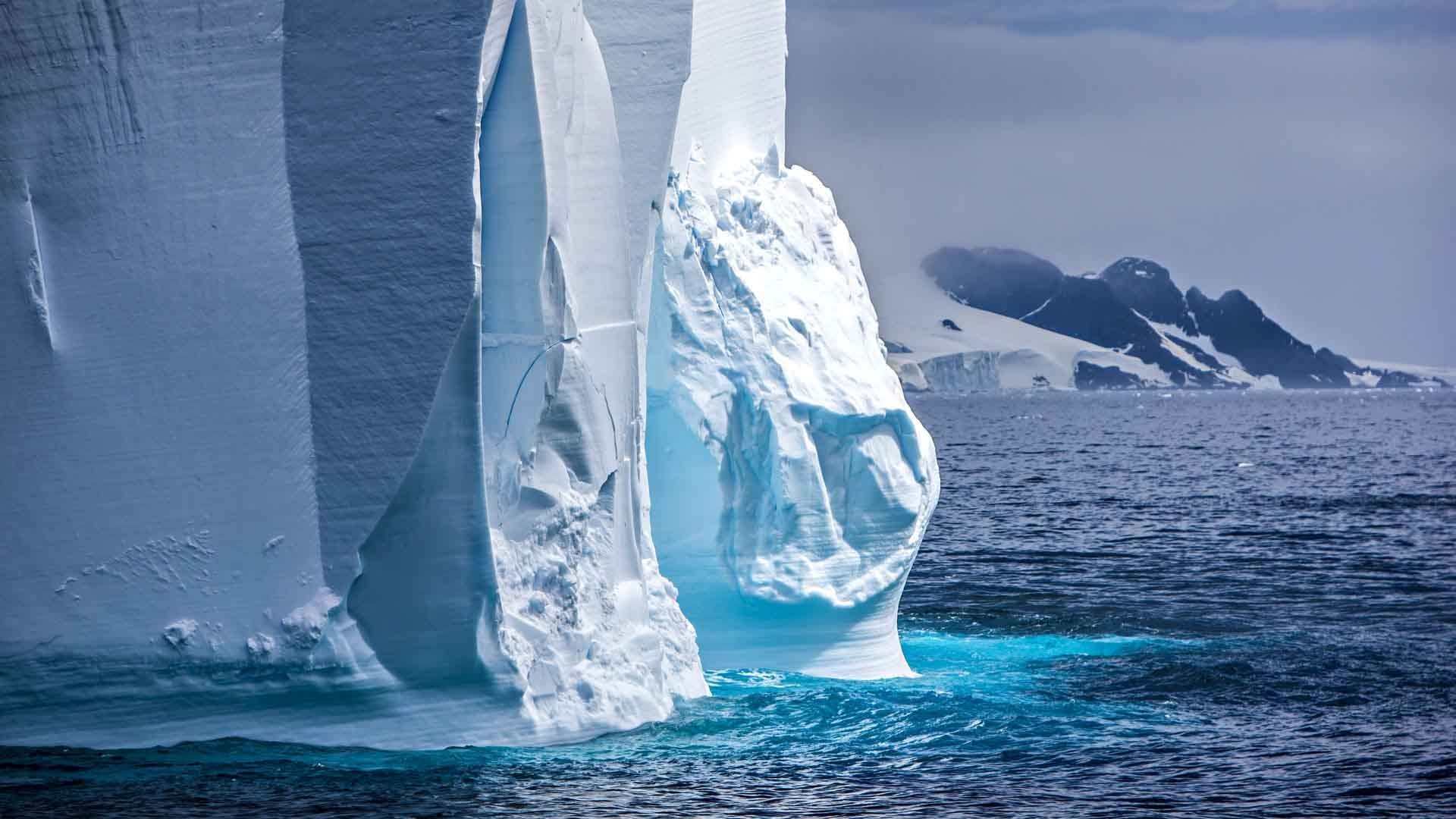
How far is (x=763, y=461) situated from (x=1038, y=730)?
3177 mm

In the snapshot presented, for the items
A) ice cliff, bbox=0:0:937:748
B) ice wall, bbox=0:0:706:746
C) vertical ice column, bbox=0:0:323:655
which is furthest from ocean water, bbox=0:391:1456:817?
vertical ice column, bbox=0:0:323:655

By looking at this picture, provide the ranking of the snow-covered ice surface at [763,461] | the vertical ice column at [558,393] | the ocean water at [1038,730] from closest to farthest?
the ocean water at [1038,730] < the vertical ice column at [558,393] < the snow-covered ice surface at [763,461]

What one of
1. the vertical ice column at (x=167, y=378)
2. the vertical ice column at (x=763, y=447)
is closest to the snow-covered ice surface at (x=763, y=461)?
the vertical ice column at (x=763, y=447)

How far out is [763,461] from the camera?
1398 cm

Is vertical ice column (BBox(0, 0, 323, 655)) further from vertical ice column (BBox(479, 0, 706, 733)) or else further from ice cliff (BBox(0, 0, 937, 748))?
vertical ice column (BBox(479, 0, 706, 733))

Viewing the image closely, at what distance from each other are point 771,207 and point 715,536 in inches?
112

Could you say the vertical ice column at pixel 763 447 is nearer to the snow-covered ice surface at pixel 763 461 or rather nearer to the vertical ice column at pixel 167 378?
the snow-covered ice surface at pixel 763 461

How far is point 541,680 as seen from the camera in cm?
1063

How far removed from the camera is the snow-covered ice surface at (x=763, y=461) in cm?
1388

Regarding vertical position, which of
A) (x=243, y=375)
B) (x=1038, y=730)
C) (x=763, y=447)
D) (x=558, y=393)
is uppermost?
(x=243, y=375)

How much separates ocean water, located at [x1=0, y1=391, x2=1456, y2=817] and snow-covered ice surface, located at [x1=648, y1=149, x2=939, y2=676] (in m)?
0.56

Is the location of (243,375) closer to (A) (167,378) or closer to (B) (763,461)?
(A) (167,378)

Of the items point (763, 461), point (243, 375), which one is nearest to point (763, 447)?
point (763, 461)

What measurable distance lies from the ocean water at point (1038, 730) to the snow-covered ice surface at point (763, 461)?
1.84 ft
